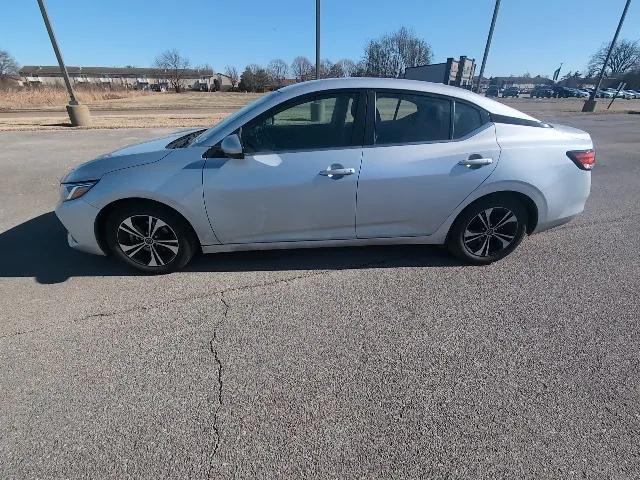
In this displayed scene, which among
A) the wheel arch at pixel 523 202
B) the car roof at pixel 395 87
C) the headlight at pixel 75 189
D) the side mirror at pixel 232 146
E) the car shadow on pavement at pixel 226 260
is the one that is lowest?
the car shadow on pavement at pixel 226 260

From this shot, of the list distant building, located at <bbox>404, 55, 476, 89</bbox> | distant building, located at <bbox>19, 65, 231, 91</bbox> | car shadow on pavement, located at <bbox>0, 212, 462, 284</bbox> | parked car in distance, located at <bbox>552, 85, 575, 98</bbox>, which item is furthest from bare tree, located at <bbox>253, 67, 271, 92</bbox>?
car shadow on pavement, located at <bbox>0, 212, 462, 284</bbox>

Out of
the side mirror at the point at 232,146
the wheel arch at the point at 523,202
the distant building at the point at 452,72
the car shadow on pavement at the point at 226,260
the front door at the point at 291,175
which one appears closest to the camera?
the side mirror at the point at 232,146

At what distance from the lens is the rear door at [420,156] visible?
295 centimetres

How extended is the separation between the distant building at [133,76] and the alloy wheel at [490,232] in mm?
84331

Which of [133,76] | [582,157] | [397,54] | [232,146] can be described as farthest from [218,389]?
[133,76]

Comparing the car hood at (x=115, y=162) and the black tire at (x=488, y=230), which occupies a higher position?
the car hood at (x=115, y=162)

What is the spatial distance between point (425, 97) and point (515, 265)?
1.81 meters

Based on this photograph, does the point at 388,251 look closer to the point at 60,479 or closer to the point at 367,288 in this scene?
the point at 367,288

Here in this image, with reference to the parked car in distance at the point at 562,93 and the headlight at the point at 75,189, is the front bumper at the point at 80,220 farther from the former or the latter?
the parked car in distance at the point at 562,93

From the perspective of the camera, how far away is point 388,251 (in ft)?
12.2

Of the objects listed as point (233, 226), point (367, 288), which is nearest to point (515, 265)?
point (367, 288)

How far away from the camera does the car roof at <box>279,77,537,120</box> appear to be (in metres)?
3.00

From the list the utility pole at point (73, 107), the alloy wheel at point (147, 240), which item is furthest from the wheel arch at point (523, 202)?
the utility pole at point (73, 107)

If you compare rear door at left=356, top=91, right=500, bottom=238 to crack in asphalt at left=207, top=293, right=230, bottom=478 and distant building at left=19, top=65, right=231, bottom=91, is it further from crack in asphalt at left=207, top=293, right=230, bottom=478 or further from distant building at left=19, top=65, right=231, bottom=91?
distant building at left=19, top=65, right=231, bottom=91
